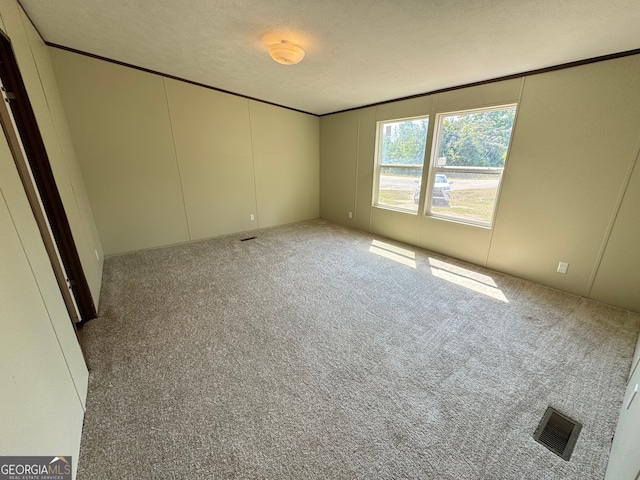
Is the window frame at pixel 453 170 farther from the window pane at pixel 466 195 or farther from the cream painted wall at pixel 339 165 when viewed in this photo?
the cream painted wall at pixel 339 165

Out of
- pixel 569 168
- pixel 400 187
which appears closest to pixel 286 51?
pixel 400 187

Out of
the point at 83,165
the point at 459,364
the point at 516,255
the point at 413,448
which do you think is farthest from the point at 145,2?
the point at 516,255

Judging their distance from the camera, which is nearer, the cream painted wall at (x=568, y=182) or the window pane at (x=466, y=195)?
the cream painted wall at (x=568, y=182)

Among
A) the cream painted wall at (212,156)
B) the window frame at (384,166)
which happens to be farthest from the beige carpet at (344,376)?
the window frame at (384,166)

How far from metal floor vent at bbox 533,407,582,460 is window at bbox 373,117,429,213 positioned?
298 centimetres

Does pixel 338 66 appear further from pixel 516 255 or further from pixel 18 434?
pixel 18 434

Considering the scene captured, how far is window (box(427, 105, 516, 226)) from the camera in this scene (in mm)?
2906

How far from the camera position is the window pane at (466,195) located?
10.1 feet

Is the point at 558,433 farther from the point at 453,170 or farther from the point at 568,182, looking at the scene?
the point at 453,170

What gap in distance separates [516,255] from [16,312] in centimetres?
410

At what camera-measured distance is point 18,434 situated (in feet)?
2.45

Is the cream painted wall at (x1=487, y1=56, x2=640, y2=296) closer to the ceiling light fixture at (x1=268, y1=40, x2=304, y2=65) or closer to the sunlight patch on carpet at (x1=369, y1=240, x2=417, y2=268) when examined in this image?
the sunlight patch on carpet at (x1=369, y1=240, x2=417, y2=268)

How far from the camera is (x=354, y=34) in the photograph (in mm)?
2000

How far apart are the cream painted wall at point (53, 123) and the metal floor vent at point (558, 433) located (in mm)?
3463
